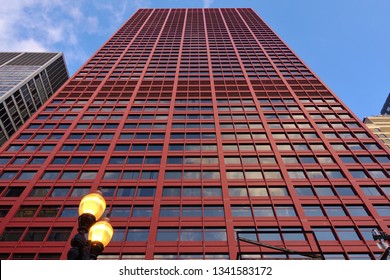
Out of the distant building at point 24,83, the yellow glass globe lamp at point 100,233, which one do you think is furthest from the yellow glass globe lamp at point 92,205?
the distant building at point 24,83

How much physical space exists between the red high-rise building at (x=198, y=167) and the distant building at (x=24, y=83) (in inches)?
1702

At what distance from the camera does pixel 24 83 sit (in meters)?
105

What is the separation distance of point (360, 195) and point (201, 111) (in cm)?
2631

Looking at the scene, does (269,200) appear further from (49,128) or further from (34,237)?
(49,128)

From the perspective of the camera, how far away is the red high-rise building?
107ft

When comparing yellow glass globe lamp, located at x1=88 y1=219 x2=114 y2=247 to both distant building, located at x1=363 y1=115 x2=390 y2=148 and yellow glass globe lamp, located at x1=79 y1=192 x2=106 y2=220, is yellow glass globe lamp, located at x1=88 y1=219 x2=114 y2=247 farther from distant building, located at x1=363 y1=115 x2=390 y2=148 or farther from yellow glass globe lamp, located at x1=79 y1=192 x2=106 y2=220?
distant building, located at x1=363 y1=115 x2=390 y2=148

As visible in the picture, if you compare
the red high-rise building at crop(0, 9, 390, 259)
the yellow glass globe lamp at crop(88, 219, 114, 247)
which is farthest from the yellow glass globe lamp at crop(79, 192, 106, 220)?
the red high-rise building at crop(0, 9, 390, 259)

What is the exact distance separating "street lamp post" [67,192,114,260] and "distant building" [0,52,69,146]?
326 feet

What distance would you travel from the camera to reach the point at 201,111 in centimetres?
5375

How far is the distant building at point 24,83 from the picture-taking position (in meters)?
98.2

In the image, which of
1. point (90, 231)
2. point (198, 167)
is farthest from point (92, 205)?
point (198, 167)

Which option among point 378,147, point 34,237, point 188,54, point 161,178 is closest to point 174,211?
point 161,178

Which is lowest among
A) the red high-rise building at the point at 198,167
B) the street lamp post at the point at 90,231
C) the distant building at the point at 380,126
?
the street lamp post at the point at 90,231

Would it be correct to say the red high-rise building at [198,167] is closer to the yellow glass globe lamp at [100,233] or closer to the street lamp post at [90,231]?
the yellow glass globe lamp at [100,233]
